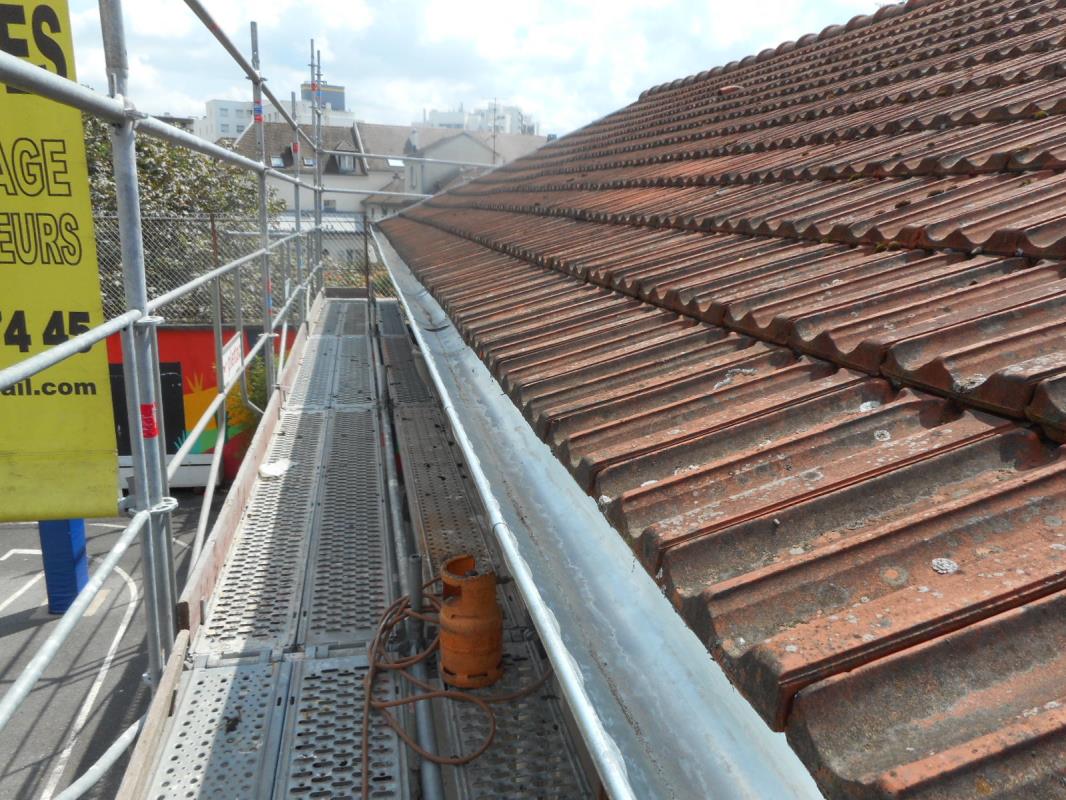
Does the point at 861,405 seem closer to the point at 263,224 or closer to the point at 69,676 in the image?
the point at 263,224

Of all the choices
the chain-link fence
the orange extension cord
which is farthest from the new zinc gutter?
the chain-link fence

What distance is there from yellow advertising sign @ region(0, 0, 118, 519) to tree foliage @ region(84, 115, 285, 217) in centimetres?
1077

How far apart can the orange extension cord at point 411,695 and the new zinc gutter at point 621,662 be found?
1.26m

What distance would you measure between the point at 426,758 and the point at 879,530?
7.16 ft

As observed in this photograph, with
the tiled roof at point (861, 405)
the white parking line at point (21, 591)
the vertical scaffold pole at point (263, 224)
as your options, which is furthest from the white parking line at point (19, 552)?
the tiled roof at point (861, 405)

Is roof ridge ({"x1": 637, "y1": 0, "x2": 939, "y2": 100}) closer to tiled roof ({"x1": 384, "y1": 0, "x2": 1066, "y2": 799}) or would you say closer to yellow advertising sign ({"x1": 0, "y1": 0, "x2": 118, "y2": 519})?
tiled roof ({"x1": 384, "y1": 0, "x2": 1066, "y2": 799})

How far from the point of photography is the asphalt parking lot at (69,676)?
6277 millimetres

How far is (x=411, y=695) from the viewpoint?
3252 mm

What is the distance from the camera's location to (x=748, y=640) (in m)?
1.09

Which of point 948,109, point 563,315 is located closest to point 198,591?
point 563,315

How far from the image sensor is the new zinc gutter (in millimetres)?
1104

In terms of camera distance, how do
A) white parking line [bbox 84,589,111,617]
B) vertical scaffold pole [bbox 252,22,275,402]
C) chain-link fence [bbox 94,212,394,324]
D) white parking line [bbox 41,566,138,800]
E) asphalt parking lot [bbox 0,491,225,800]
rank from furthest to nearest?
chain-link fence [bbox 94,212,394,324] → white parking line [bbox 84,589,111,617] → asphalt parking lot [bbox 0,491,225,800] → white parking line [bbox 41,566,138,800] → vertical scaffold pole [bbox 252,22,275,402]

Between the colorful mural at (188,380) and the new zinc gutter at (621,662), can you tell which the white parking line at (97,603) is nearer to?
the colorful mural at (188,380)

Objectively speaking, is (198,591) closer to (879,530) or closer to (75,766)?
(879,530)
